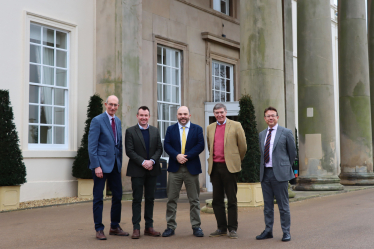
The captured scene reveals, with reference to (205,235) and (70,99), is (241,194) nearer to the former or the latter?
(205,235)

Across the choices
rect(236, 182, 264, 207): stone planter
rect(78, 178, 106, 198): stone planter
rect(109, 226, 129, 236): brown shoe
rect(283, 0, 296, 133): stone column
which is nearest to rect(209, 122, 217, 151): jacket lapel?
rect(109, 226, 129, 236): brown shoe

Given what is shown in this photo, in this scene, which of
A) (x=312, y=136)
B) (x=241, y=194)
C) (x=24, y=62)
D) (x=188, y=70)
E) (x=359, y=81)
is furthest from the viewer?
(x=359, y=81)

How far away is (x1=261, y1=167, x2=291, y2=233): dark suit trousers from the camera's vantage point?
654 centimetres

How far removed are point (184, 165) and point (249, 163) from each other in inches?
146

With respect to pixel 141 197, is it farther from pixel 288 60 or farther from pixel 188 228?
pixel 288 60

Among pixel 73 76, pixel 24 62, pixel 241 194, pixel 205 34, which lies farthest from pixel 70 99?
pixel 205 34

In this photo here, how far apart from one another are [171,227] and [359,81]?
12.9 m

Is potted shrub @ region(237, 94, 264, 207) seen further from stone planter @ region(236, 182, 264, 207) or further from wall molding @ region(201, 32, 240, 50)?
wall molding @ region(201, 32, 240, 50)

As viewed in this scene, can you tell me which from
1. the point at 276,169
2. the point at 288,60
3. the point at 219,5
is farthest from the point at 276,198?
the point at 219,5

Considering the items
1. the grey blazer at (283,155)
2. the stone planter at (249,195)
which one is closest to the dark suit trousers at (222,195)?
the grey blazer at (283,155)

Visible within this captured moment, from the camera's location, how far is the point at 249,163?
33.7ft

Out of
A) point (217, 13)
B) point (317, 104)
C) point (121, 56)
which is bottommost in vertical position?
point (317, 104)

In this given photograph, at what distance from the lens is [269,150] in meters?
6.72

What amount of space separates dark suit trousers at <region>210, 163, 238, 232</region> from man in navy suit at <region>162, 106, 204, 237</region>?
0.84 ft
